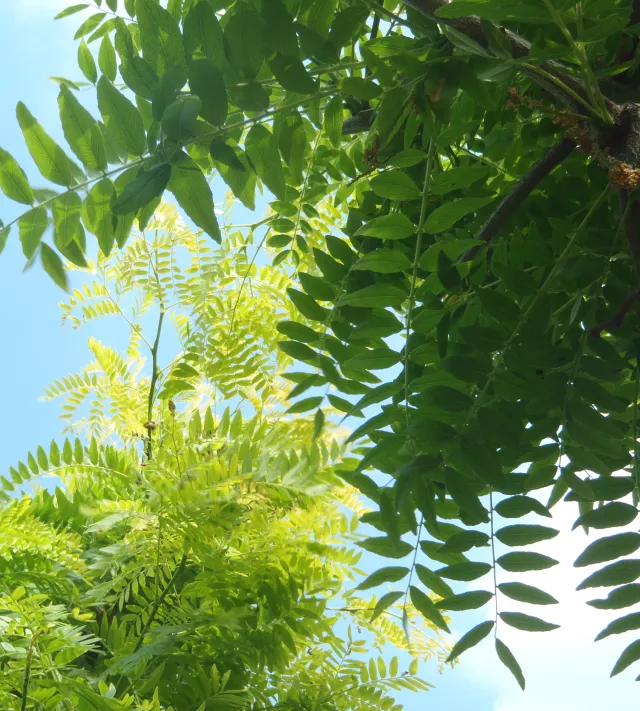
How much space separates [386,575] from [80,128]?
317 millimetres

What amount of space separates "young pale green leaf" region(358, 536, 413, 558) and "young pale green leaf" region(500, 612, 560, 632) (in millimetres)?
66

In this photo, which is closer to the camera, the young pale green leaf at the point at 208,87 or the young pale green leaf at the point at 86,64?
the young pale green leaf at the point at 208,87

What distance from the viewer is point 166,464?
76 cm

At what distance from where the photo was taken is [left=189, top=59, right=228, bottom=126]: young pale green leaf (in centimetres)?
32

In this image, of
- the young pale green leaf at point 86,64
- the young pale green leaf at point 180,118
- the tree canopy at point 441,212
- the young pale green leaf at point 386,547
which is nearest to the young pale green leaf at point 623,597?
the tree canopy at point 441,212

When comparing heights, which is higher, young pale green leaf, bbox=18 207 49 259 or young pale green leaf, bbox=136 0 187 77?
young pale green leaf, bbox=136 0 187 77

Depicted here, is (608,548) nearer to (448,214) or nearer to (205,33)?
(448,214)

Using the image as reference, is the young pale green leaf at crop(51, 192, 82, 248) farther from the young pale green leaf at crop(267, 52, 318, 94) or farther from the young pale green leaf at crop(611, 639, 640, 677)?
the young pale green leaf at crop(611, 639, 640, 677)

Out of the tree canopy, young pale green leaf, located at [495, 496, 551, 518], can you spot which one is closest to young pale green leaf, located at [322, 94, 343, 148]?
the tree canopy

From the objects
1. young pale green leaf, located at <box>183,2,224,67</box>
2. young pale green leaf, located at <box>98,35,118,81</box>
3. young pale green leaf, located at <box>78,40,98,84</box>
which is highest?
young pale green leaf, located at <box>98,35,118,81</box>

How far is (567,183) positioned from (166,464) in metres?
0.51

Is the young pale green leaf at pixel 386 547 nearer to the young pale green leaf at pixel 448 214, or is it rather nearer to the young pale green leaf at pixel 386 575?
the young pale green leaf at pixel 386 575

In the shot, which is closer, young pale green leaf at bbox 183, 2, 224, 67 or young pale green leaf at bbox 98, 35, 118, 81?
young pale green leaf at bbox 183, 2, 224, 67

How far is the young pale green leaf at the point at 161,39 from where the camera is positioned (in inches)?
13.8
